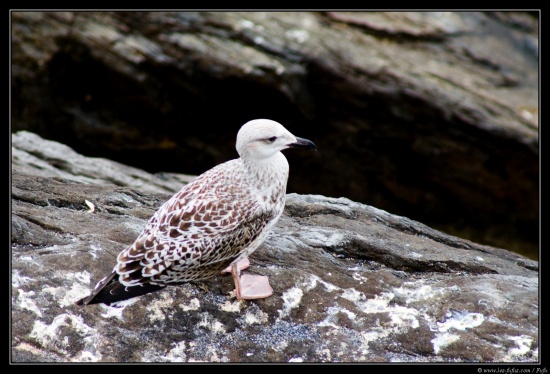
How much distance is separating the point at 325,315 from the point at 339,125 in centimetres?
737

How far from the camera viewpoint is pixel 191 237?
6.14 m

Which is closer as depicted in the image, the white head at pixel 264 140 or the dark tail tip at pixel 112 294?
the dark tail tip at pixel 112 294

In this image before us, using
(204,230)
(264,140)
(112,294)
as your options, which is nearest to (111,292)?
(112,294)

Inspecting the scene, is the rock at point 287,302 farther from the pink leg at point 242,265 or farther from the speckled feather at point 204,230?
the speckled feather at point 204,230

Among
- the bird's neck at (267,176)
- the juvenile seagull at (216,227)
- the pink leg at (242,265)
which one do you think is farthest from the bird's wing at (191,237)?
the pink leg at (242,265)

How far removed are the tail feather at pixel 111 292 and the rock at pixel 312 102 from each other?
24.6 ft

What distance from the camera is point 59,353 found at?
225 inches

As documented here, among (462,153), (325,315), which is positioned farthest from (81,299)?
(462,153)

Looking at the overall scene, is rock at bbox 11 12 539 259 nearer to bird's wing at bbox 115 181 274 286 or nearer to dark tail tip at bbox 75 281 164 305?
bird's wing at bbox 115 181 274 286

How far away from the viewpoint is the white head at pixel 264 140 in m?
6.49

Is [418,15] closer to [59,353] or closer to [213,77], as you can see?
[213,77]

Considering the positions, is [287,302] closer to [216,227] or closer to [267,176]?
[216,227]

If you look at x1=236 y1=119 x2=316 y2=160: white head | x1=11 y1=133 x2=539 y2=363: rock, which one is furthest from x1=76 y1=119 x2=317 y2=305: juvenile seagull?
x1=11 y1=133 x2=539 y2=363: rock

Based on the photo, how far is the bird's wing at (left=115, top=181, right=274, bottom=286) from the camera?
19.7ft
